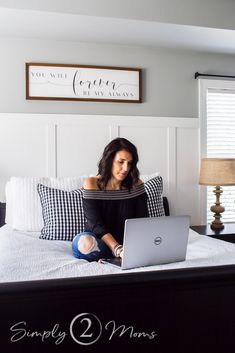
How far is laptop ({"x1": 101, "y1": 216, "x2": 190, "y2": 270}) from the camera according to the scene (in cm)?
132

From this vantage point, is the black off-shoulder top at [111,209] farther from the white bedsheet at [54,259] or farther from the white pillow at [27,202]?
the white pillow at [27,202]

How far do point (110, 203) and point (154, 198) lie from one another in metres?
0.65

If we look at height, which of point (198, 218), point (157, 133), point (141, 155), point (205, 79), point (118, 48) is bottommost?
point (198, 218)

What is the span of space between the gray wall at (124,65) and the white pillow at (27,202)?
2.18 feet

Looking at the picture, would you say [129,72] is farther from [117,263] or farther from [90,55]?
[117,263]

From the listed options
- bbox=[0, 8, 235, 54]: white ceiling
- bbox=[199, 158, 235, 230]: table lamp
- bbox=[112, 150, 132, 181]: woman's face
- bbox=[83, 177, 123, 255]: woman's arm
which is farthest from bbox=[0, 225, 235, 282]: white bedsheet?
bbox=[0, 8, 235, 54]: white ceiling

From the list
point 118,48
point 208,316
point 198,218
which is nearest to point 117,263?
point 208,316

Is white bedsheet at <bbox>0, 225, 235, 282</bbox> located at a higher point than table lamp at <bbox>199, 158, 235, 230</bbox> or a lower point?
lower

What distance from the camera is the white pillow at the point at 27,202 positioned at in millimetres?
2312

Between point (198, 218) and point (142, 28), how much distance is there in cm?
169

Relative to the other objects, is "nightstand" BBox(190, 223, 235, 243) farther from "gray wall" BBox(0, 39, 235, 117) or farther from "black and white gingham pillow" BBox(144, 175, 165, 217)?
"gray wall" BBox(0, 39, 235, 117)

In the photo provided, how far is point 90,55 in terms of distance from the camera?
2.85 metres

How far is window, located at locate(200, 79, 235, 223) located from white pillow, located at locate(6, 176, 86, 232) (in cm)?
135

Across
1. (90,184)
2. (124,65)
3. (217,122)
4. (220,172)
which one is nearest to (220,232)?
(220,172)
